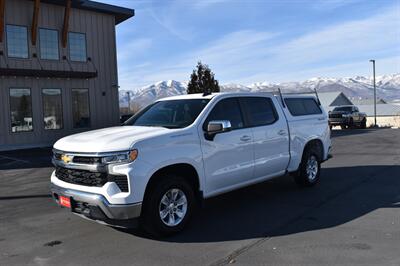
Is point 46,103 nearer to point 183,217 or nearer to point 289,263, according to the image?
Answer: point 183,217

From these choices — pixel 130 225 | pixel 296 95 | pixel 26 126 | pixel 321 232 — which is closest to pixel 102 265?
pixel 130 225

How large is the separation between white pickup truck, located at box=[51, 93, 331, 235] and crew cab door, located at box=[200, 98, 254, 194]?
0.05 feet

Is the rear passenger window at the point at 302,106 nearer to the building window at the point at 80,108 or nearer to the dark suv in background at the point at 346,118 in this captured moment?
the building window at the point at 80,108

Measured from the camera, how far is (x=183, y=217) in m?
5.65

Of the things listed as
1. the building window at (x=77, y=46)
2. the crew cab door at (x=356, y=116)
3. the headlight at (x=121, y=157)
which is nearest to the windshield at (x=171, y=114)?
the headlight at (x=121, y=157)

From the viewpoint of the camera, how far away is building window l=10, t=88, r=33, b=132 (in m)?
19.4

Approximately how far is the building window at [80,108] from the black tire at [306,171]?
15.9 m

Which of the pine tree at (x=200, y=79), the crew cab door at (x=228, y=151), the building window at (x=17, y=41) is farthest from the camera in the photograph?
the pine tree at (x=200, y=79)

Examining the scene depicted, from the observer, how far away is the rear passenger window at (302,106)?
26.6ft

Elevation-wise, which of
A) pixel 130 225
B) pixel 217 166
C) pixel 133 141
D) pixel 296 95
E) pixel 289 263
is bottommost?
pixel 289 263

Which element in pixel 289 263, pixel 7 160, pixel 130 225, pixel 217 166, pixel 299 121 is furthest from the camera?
pixel 7 160

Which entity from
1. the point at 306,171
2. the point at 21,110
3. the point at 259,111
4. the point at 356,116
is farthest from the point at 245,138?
the point at 356,116

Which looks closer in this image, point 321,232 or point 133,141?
point 133,141

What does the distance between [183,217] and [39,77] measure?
55.0 feet
